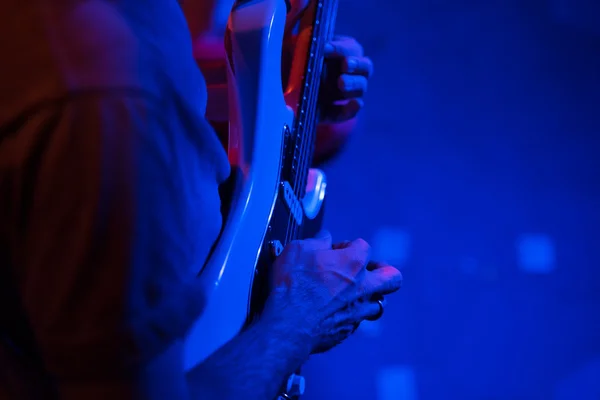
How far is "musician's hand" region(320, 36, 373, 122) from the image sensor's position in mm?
818

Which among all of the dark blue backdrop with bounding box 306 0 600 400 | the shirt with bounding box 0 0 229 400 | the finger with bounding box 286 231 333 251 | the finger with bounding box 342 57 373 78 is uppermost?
the shirt with bounding box 0 0 229 400

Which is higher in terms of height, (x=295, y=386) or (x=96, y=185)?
(x=96, y=185)

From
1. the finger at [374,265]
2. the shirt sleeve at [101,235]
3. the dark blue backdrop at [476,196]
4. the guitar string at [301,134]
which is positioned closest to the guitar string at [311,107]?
the guitar string at [301,134]

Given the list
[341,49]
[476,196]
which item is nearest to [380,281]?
[341,49]

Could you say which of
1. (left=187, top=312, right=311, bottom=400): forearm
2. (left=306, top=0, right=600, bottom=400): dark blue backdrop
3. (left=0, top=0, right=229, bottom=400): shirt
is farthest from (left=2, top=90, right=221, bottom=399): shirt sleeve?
(left=306, top=0, right=600, bottom=400): dark blue backdrop

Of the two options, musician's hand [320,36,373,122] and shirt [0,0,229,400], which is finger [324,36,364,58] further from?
shirt [0,0,229,400]

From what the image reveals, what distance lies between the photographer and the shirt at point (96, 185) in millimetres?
279

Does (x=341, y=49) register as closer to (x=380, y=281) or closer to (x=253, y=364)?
(x=380, y=281)

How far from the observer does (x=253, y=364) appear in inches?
18.5

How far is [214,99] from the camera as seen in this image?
745 mm

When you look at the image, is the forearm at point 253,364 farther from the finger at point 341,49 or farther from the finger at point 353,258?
the finger at point 341,49

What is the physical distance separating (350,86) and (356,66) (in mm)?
36

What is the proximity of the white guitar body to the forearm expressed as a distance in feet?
0.06

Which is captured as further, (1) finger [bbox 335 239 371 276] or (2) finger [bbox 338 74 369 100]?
(2) finger [bbox 338 74 369 100]
